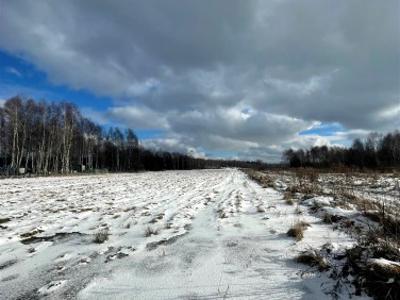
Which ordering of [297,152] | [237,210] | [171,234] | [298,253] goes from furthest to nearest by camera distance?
[297,152] → [237,210] → [171,234] → [298,253]

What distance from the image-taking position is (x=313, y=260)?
319 cm

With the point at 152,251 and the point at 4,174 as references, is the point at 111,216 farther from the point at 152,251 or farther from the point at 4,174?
the point at 4,174

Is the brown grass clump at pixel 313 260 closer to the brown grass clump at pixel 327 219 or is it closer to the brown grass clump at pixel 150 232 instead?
the brown grass clump at pixel 327 219

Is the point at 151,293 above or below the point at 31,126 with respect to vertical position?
below

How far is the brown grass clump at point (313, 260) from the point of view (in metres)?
3.04

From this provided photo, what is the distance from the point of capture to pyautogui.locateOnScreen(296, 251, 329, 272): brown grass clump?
3.04 meters

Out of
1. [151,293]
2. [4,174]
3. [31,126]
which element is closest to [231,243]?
[151,293]

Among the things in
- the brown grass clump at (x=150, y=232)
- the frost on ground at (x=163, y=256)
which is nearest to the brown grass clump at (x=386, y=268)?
the frost on ground at (x=163, y=256)

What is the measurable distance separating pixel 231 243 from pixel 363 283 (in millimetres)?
2068

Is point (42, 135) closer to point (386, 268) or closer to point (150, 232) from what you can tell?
point (150, 232)

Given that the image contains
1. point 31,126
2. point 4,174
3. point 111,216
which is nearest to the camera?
point 111,216

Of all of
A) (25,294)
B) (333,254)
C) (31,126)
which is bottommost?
(25,294)

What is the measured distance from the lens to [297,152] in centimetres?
11662

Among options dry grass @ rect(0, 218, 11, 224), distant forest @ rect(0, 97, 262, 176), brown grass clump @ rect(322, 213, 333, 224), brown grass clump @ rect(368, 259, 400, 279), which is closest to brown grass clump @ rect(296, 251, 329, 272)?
brown grass clump @ rect(368, 259, 400, 279)
